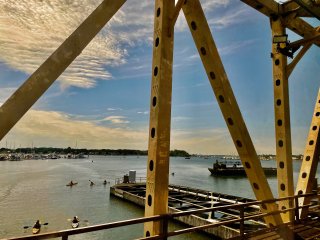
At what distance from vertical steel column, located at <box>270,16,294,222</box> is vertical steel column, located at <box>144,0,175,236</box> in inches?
148

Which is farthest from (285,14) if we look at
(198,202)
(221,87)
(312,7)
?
(198,202)

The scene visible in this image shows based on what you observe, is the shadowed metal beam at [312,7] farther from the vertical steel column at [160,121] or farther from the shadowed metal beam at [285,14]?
the vertical steel column at [160,121]

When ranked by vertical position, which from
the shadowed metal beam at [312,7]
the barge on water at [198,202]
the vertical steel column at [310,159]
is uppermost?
the shadowed metal beam at [312,7]

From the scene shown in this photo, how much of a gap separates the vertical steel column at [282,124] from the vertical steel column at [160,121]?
3.75 metres

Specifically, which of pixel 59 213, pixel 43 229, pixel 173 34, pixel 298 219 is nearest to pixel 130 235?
pixel 43 229

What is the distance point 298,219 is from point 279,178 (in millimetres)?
1058

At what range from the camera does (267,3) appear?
21.3 ft

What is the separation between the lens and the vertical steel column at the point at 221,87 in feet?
15.0

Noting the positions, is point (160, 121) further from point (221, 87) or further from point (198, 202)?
point (198, 202)

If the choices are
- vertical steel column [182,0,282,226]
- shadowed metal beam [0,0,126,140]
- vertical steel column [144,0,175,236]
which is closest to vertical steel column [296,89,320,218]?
vertical steel column [182,0,282,226]

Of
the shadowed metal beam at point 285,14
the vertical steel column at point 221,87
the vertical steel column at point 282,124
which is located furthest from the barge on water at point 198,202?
the vertical steel column at point 221,87

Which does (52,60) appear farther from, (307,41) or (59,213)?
(59,213)

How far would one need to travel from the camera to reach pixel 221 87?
4.69m

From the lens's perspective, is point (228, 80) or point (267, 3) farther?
point (267, 3)
